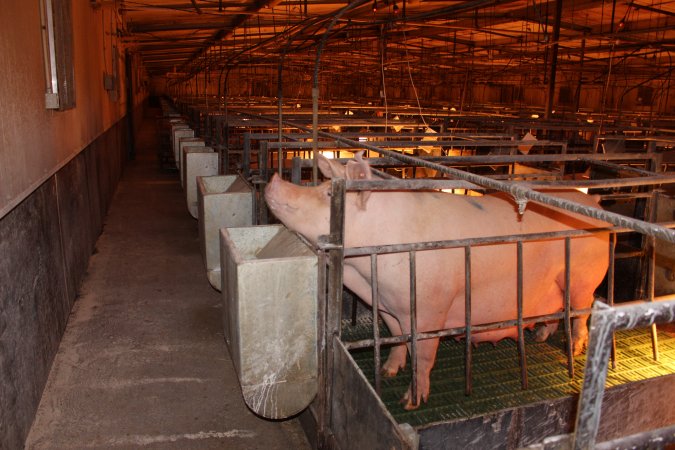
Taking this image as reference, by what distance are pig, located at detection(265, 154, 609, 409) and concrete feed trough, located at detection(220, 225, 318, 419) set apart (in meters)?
0.47

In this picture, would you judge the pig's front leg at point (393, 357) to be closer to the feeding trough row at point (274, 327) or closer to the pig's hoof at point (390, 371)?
the pig's hoof at point (390, 371)

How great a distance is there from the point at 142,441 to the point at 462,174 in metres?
2.78

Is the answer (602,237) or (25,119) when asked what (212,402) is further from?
(602,237)

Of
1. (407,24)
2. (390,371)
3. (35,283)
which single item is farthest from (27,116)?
(407,24)

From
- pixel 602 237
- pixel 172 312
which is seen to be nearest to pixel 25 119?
pixel 172 312

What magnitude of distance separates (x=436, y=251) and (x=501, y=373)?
1.22 m

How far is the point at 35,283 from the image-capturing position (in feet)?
13.7

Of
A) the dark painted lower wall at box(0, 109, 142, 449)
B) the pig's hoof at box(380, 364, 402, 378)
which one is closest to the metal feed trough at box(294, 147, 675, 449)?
the pig's hoof at box(380, 364, 402, 378)

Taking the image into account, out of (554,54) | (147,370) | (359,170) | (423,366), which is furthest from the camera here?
(554,54)

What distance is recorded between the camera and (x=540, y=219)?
3.99m

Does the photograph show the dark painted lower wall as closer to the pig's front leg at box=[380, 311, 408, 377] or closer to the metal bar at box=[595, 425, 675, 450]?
the pig's front leg at box=[380, 311, 408, 377]

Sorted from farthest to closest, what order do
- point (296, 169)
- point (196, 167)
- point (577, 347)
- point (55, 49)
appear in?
1. point (196, 167)
2. point (55, 49)
3. point (296, 169)
4. point (577, 347)

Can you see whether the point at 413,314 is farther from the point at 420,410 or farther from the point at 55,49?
the point at 55,49

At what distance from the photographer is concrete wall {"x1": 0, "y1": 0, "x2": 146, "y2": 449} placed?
3.41 m
